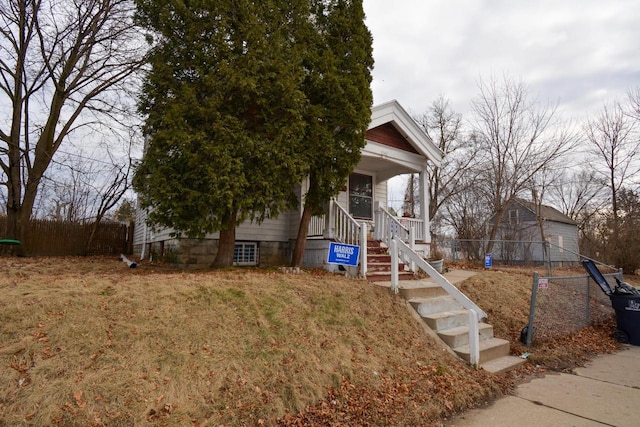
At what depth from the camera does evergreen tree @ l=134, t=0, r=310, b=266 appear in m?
6.62

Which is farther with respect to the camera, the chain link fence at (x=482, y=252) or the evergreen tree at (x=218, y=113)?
the chain link fence at (x=482, y=252)

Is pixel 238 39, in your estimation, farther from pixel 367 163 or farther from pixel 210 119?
pixel 367 163

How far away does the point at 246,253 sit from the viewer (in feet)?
33.6

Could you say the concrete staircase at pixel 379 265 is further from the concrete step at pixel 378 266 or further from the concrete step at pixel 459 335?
the concrete step at pixel 459 335

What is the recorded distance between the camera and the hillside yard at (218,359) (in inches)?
117

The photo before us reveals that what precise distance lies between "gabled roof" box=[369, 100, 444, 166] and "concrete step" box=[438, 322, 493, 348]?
5766 mm

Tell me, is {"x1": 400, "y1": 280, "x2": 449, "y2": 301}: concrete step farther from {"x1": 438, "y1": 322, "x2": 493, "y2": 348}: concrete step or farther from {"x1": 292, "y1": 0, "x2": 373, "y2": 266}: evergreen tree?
{"x1": 292, "y1": 0, "x2": 373, "y2": 266}: evergreen tree

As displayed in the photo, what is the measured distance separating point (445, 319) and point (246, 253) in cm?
597

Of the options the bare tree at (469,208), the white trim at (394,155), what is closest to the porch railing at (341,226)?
the white trim at (394,155)

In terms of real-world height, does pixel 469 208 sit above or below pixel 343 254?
above

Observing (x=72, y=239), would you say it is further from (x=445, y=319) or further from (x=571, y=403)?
(x=571, y=403)

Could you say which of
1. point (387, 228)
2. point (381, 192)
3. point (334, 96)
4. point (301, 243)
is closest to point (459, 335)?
point (301, 243)

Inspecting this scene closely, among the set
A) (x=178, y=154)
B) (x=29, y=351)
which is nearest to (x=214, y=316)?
(x=29, y=351)

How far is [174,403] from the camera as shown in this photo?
10.0ft
